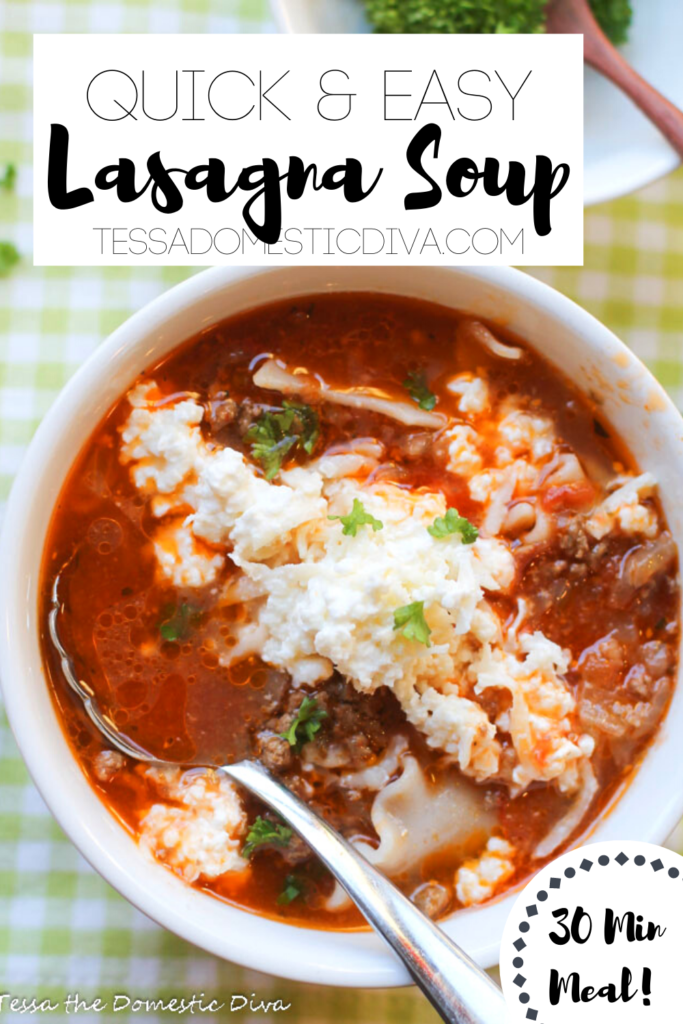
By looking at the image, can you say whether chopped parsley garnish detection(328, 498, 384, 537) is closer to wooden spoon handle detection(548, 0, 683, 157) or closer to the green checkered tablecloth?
the green checkered tablecloth

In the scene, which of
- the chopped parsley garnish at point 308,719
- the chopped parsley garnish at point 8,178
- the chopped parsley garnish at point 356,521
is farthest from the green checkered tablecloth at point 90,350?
the chopped parsley garnish at point 356,521

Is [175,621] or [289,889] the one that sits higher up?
[175,621]

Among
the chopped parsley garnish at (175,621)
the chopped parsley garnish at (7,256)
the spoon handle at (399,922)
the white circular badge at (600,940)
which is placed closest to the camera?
the spoon handle at (399,922)

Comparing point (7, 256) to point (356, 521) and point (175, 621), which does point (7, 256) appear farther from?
point (356, 521)

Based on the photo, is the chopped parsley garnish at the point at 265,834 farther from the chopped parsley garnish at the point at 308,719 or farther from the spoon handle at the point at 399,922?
the chopped parsley garnish at the point at 308,719

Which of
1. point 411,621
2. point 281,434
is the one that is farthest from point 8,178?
point 411,621
